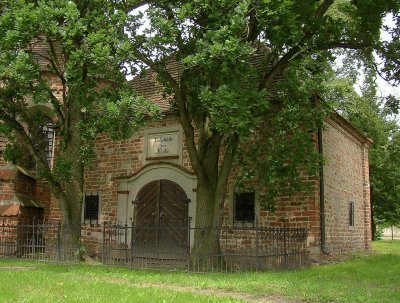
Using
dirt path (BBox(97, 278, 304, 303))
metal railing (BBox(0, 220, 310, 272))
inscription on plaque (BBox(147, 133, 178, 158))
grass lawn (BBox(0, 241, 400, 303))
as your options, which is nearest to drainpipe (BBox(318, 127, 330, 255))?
metal railing (BBox(0, 220, 310, 272))

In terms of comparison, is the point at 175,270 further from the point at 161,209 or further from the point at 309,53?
the point at 309,53

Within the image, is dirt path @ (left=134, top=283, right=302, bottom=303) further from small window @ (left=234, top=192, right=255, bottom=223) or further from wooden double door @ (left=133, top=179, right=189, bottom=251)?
wooden double door @ (left=133, top=179, right=189, bottom=251)

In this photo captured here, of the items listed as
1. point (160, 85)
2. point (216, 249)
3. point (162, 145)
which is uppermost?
point (160, 85)

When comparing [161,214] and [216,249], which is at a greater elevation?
[161,214]

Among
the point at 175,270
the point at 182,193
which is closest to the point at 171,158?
the point at 182,193

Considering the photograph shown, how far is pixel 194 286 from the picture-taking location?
851 centimetres

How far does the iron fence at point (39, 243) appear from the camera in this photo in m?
12.7

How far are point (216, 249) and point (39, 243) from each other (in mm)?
6820

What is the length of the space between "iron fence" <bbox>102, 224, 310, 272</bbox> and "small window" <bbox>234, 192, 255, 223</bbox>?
0.45 m

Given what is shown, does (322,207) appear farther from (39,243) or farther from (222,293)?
(39,243)

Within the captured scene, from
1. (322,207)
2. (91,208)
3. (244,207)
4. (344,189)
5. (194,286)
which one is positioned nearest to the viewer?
(194,286)

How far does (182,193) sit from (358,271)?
5525 millimetres

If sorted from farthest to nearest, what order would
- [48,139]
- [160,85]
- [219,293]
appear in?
[48,139], [160,85], [219,293]

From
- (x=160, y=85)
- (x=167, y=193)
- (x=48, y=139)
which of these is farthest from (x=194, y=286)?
(x=48, y=139)
